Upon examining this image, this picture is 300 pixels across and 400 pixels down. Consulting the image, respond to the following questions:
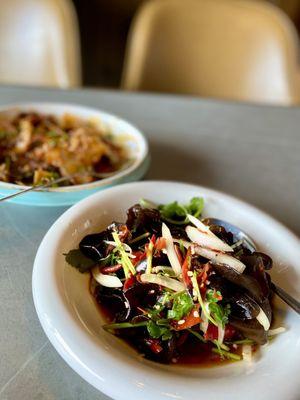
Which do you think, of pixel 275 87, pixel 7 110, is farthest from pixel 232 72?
pixel 7 110

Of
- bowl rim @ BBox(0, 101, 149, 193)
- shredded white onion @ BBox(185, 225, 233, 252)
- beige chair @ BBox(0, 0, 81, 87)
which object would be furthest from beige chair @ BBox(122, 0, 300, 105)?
shredded white onion @ BBox(185, 225, 233, 252)

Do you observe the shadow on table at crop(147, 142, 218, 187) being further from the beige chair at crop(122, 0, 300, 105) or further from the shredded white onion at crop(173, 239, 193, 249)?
the beige chair at crop(122, 0, 300, 105)

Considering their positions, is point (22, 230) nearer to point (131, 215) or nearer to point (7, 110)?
point (131, 215)

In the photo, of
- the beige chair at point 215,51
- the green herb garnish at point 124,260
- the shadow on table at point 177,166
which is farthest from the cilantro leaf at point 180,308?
the beige chair at point 215,51

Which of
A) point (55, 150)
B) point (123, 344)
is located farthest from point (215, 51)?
point (123, 344)

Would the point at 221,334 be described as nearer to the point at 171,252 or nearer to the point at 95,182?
the point at 171,252

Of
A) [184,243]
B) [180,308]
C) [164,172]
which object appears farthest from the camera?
[164,172]
